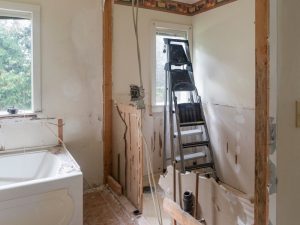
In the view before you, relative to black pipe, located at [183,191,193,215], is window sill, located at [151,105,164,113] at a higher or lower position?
higher

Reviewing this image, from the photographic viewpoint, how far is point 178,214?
5.93 ft

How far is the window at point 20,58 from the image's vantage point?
2.46m

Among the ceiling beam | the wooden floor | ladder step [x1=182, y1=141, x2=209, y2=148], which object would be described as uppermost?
the ceiling beam

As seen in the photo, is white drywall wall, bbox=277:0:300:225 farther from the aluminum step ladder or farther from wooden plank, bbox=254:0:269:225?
the aluminum step ladder

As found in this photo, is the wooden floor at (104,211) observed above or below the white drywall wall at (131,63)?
below

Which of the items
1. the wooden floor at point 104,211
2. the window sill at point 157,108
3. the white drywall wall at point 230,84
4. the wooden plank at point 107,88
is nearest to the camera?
the wooden floor at point 104,211

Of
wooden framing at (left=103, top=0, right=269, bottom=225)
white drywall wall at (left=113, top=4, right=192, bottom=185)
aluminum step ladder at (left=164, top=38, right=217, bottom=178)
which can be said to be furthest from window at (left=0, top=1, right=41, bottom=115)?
wooden framing at (left=103, top=0, right=269, bottom=225)

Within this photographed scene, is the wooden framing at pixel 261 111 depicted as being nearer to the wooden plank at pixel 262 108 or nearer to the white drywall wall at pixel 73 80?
the wooden plank at pixel 262 108

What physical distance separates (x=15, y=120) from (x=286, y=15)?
248 cm

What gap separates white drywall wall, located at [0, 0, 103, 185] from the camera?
260cm

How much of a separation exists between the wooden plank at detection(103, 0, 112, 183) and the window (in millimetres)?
715

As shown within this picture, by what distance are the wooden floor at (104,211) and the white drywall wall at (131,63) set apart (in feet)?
1.04

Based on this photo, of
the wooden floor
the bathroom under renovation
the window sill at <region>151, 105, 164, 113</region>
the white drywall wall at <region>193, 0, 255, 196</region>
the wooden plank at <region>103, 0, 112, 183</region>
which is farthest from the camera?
the window sill at <region>151, 105, 164, 113</region>

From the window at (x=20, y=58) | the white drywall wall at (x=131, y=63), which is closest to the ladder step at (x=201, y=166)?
the white drywall wall at (x=131, y=63)
